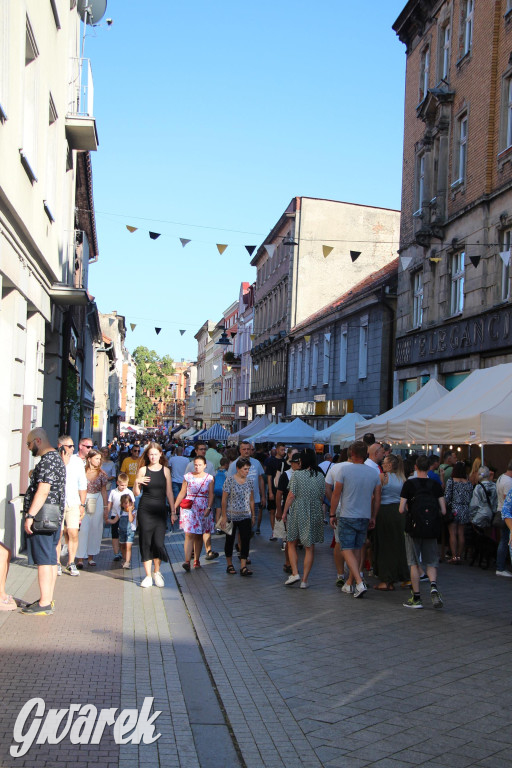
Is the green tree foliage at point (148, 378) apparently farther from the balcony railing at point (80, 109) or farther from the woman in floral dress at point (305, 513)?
Result: the woman in floral dress at point (305, 513)

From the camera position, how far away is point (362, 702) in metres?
5.51

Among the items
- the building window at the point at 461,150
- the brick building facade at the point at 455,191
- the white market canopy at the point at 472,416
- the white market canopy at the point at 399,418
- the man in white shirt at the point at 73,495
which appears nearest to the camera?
the man in white shirt at the point at 73,495

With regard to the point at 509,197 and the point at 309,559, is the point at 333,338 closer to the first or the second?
the point at 509,197

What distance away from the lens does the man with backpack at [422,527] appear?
9.06m

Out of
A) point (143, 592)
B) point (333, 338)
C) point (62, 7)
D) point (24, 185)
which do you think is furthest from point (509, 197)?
point (333, 338)

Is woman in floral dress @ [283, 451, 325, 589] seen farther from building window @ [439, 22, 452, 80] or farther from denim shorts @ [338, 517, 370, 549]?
building window @ [439, 22, 452, 80]

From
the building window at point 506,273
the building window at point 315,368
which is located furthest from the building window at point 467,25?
the building window at point 315,368

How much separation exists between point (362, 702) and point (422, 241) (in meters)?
19.0

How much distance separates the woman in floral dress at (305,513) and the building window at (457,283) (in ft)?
38.3

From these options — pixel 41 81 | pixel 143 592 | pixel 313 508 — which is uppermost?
pixel 41 81

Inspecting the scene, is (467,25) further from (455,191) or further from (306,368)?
(306,368)

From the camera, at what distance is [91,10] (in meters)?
19.3

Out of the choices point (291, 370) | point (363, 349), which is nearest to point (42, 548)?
point (363, 349)

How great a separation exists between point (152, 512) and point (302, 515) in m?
1.87
